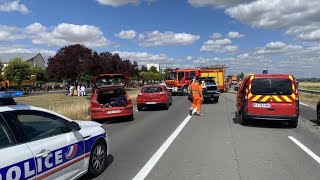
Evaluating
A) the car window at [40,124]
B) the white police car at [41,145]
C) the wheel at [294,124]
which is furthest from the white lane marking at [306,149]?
the car window at [40,124]

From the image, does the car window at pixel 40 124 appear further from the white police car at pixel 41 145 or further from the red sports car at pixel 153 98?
the red sports car at pixel 153 98

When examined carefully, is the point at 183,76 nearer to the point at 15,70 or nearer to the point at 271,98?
the point at 271,98

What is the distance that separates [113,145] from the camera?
10.4 meters

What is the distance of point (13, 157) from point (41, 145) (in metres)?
0.63

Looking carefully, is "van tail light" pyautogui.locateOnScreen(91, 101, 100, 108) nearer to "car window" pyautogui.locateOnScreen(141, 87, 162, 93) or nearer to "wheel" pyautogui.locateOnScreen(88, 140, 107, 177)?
"car window" pyautogui.locateOnScreen(141, 87, 162, 93)

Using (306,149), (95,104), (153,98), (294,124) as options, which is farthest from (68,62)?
(306,149)

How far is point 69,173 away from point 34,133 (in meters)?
0.90

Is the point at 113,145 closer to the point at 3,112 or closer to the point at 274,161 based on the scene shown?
the point at 274,161

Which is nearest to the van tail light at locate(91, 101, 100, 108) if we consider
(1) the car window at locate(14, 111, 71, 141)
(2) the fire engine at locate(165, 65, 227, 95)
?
(1) the car window at locate(14, 111, 71, 141)

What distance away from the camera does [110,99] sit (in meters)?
17.4

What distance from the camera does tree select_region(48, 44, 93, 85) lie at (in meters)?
64.0

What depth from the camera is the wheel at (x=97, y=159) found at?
6828mm

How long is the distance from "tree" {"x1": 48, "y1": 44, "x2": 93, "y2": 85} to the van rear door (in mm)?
52783

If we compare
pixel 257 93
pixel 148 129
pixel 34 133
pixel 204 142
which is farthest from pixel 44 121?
pixel 257 93
